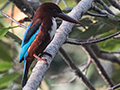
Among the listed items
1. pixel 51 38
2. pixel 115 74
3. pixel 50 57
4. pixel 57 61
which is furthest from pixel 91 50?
pixel 57 61

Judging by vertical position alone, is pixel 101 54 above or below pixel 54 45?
below

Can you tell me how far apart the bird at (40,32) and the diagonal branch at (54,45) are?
0.06 metres

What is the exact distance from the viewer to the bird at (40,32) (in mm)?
1917

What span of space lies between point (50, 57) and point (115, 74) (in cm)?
150

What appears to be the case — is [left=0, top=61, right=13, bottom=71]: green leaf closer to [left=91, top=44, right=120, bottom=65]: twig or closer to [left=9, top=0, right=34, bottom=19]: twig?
[left=9, top=0, right=34, bottom=19]: twig

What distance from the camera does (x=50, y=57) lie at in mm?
1693

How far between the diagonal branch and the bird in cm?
6

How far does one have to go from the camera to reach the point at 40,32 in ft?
6.33

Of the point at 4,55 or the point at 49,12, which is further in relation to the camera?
the point at 4,55

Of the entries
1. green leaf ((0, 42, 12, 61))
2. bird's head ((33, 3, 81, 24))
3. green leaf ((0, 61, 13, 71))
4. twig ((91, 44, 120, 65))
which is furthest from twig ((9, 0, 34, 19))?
twig ((91, 44, 120, 65))

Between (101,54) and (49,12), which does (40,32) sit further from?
(101,54)

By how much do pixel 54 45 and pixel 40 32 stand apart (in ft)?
0.83

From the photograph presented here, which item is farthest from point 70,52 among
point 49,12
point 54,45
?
point 54,45

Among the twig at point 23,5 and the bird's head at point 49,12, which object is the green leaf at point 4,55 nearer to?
the twig at point 23,5
